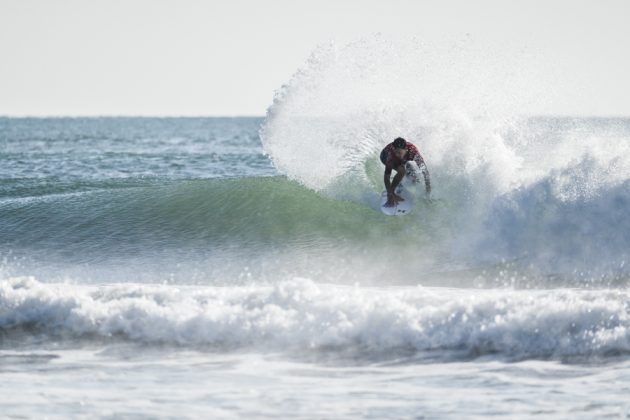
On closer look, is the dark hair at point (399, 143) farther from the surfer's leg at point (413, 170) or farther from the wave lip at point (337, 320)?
the wave lip at point (337, 320)

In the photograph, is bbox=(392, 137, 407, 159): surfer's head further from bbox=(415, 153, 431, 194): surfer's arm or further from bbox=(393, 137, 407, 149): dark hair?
bbox=(415, 153, 431, 194): surfer's arm

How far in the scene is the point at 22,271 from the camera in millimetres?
12680

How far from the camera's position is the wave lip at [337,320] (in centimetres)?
862

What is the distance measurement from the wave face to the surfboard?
28 cm

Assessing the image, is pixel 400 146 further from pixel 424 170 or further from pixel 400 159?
pixel 424 170

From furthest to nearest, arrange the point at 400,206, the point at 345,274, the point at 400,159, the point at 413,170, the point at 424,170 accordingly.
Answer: the point at 400,206 < the point at 413,170 < the point at 424,170 < the point at 400,159 < the point at 345,274

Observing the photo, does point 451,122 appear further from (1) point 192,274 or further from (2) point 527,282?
(1) point 192,274

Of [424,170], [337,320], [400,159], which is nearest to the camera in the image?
[337,320]

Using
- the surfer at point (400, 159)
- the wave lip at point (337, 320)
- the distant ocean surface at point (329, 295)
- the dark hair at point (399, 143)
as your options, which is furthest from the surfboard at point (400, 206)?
the wave lip at point (337, 320)

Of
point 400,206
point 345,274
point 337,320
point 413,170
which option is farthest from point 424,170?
point 337,320

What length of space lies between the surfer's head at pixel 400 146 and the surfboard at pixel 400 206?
3.86 ft

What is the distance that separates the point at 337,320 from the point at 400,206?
5.19 metres

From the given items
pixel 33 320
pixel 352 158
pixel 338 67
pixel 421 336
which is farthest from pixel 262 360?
pixel 338 67

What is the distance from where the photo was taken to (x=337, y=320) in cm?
912
